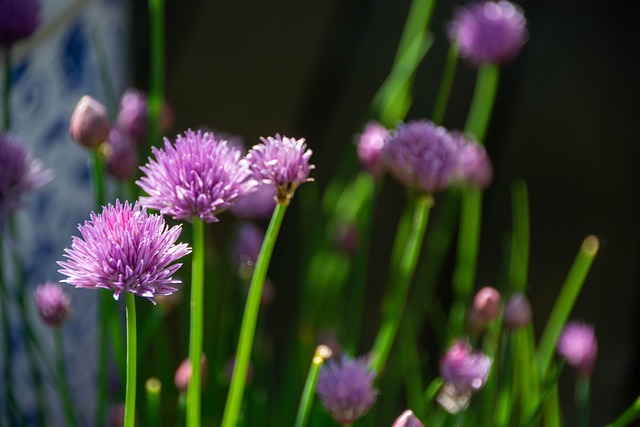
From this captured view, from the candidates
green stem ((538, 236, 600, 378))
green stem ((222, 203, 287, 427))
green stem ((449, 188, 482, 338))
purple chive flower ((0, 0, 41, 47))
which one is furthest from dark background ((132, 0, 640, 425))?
green stem ((222, 203, 287, 427))

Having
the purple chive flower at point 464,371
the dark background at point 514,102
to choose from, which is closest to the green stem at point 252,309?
the purple chive flower at point 464,371

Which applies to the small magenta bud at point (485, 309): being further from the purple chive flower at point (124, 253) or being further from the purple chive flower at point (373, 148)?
the purple chive flower at point (124, 253)

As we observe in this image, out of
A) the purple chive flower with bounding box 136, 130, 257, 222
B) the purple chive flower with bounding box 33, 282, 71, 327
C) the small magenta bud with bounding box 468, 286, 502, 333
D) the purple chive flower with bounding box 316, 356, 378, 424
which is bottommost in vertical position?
the purple chive flower with bounding box 33, 282, 71, 327

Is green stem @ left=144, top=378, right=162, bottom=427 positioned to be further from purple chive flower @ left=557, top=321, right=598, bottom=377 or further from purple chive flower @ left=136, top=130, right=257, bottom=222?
purple chive flower @ left=557, top=321, right=598, bottom=377

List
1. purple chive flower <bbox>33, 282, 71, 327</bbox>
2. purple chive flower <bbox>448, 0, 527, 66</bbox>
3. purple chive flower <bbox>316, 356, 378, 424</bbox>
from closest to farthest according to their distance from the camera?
purple chive flower <bbox>316, 356, 378, 424</bbox> < purple chive flower <bbox>33, 282, 71, 327</bbox> < purple chive flower <bbox>448, 0, 527, 66</bbox>

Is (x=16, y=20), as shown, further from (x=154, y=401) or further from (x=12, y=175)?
(x=154, y=401)

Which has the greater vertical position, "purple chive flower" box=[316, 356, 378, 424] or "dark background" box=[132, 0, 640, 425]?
"dark background" box=[132, 0, 640, 425]

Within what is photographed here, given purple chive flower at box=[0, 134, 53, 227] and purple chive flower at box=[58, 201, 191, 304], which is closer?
purple chive flower at box=[58, 201, 191, 304]
